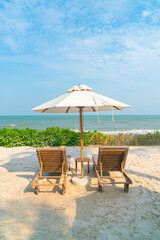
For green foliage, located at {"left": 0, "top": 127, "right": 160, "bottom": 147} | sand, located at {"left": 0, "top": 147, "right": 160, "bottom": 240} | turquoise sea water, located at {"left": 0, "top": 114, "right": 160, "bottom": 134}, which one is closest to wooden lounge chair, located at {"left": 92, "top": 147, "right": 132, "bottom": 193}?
sand, located at {"left": 0, "top": 147, "right": 160, "bottom": 240}

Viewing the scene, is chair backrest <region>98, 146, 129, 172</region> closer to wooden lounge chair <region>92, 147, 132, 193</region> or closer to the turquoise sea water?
wooden lounge chair <region>92, 147, 132, 193</region>

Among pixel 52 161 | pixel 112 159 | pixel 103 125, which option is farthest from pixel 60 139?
pixel 103 125

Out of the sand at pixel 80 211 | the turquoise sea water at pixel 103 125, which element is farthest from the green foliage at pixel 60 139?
the turquoise sea water at pixel 103 125

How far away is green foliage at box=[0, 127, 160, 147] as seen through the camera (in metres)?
7.49

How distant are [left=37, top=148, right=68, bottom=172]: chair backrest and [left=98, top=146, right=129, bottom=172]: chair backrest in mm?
899

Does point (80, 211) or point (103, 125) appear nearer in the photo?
point (80, 211)

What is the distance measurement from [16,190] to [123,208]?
2337 millimetres

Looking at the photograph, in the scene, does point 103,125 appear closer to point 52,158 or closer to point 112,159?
point 112,159

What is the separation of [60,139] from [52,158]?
13.3 ft

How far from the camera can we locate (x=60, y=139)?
24.5 feet

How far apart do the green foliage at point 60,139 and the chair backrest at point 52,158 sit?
12.8 ft

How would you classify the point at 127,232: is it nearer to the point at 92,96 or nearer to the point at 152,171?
the point at 92,96

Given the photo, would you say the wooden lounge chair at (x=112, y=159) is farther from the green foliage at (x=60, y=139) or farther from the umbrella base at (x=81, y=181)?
the green foliage at (x=60, y=139)

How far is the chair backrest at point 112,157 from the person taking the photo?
11.0 feet
